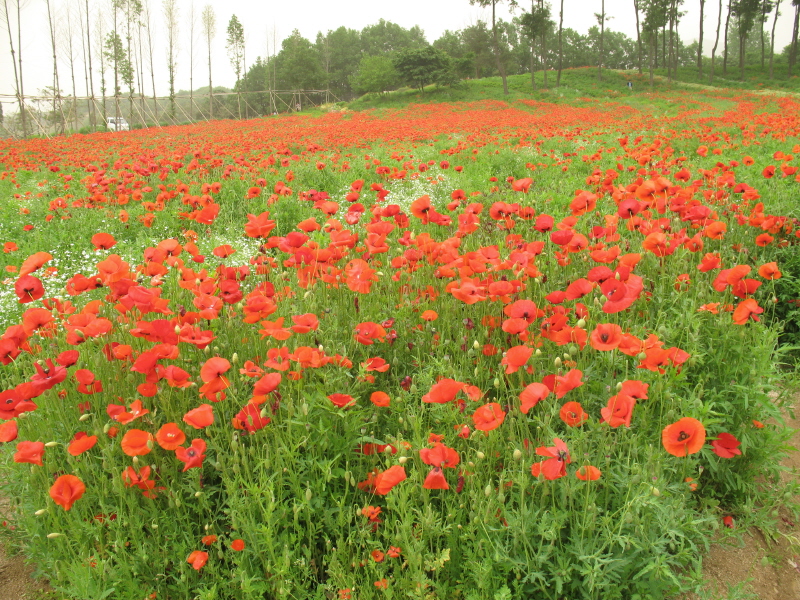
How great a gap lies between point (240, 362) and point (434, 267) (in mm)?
1652

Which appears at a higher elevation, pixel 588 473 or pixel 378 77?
pixel 378 77

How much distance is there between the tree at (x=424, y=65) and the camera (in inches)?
1543

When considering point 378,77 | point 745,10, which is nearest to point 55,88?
point 378,77

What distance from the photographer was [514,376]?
110 inches

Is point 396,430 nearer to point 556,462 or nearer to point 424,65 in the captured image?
point 556,462

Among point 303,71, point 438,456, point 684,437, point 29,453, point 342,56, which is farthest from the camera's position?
point 342,56

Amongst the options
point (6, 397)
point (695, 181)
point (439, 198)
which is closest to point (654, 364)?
point (6, 397)

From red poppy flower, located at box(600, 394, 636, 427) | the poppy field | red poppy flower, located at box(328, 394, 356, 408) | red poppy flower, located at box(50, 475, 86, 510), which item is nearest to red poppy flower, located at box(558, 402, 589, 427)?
the poppy field

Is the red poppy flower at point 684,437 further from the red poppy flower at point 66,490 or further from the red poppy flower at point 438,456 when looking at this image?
the red poppy flower at point 66,490

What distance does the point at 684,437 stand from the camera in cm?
164

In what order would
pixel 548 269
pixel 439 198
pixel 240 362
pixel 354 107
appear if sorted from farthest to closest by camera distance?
1. pixel 354 107
2. pixel 439 198
3. pixel 548 269
4. pixel 240 362

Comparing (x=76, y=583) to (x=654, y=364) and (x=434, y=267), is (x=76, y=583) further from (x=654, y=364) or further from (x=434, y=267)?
(x=434, y=267)

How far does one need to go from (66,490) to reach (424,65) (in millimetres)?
42966

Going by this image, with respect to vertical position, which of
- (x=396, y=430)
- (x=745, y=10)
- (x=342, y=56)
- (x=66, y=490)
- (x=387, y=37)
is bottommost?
(x=396, y=430)
